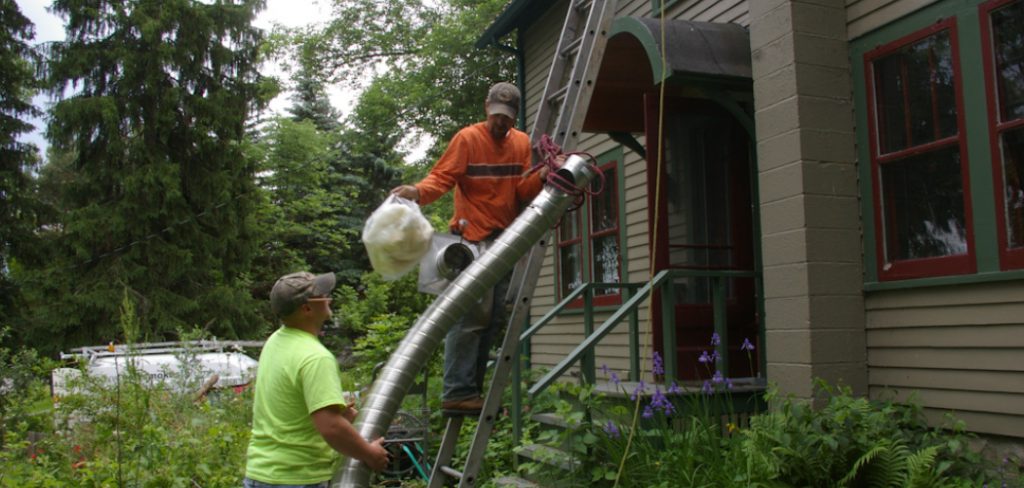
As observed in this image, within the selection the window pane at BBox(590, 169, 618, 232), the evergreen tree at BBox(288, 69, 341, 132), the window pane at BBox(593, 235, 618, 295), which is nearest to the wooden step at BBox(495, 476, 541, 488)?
the window pane at BBox(593, 235, 618, 295)

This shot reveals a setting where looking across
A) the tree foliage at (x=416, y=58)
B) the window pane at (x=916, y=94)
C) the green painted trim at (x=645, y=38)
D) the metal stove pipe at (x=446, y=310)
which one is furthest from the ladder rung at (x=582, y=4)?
the tree foliage at (x=416, y=58)

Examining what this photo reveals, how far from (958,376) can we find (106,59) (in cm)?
1976

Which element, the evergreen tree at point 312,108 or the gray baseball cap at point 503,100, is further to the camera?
the evergreen tree at point 312,108

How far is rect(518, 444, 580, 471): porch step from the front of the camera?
458cm

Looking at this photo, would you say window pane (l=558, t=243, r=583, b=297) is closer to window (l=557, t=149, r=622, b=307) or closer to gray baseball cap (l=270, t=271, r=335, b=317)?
window (l=557, t=149, r=622, b=307)

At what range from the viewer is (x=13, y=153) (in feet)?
57.9

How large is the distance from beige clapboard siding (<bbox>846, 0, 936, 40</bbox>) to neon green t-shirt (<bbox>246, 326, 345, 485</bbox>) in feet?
12.7

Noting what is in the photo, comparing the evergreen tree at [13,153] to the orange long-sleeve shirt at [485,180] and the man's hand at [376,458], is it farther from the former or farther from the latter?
the man's hand at [376,458]

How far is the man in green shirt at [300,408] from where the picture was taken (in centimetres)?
274

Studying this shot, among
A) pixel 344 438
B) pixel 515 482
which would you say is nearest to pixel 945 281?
pixel 515 482

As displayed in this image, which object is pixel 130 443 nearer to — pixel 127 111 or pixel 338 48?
pixel 127 111

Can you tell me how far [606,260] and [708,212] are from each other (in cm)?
242

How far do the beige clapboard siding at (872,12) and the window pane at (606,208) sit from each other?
4073 mm

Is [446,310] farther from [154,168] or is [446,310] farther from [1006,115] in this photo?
[154,168]
